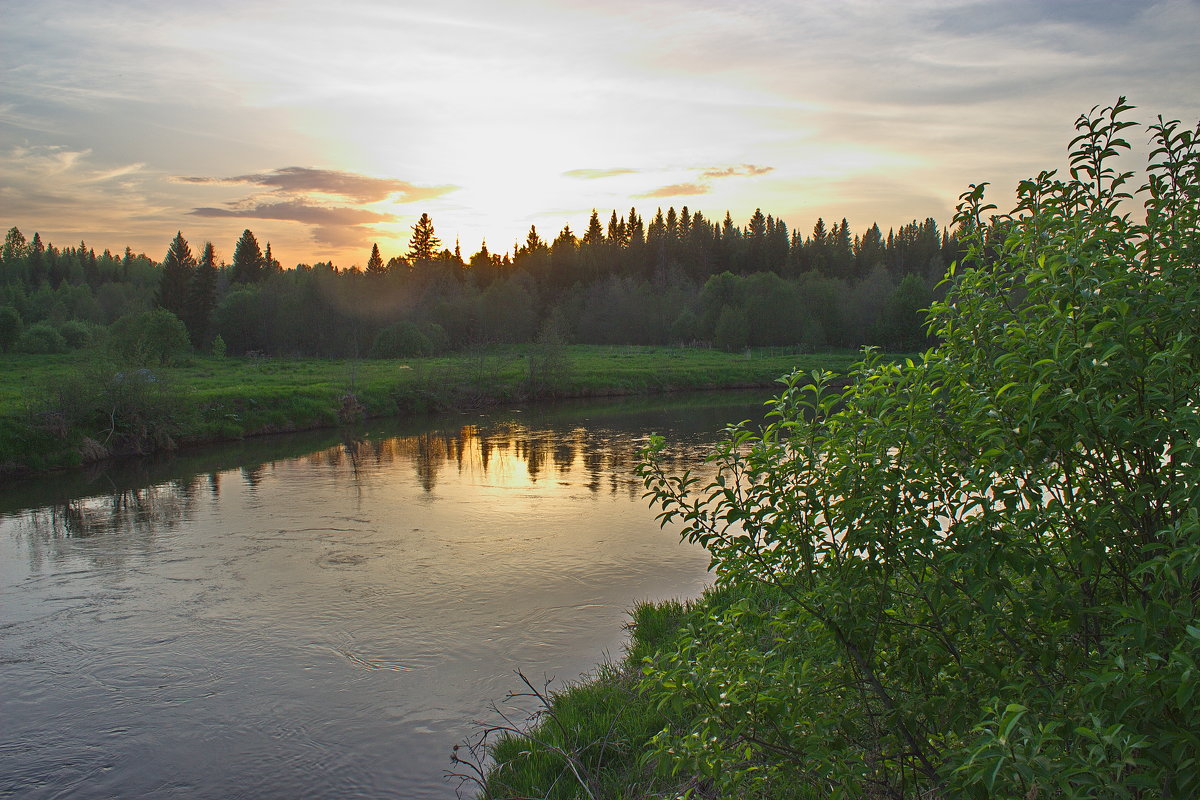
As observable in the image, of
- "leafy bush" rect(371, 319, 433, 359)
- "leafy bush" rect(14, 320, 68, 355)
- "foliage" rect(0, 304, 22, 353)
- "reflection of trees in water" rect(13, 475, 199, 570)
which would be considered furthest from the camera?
"leafy bush" rect(371, 319, 433, 359)

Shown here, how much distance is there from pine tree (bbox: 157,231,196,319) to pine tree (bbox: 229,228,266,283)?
61.9ft

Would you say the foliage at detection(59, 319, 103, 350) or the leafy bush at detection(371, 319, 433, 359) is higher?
the foliage at detection(59, 319, 103, 350)

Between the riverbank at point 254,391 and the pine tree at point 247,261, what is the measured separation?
3797 centimetres

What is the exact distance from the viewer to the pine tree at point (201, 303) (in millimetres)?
70812

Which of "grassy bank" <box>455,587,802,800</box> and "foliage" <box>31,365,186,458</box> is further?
"foliage" <box>31,365,186,458</box>

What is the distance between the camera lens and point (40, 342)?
181 ft

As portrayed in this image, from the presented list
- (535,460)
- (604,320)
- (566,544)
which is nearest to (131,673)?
(566,544)

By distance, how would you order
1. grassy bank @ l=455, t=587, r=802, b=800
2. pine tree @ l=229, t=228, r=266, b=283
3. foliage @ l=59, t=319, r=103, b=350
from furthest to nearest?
pine tree @ l=229, t=228, r=266, b=283
foliage @ l=59, t=319, r=103, b=350
grassy bank @ l=455, t=587, r=802, b=800

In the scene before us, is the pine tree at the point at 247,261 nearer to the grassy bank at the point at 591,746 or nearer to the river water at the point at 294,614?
the river water at the point at 294,614

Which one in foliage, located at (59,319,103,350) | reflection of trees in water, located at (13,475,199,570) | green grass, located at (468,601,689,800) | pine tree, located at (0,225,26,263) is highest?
pine tree, located at (0,225,26,263)

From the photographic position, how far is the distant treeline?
68.3 m

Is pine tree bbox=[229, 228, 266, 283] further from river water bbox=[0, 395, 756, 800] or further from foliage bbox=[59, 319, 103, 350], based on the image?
river water bbox=[0, 395, 756, 800]

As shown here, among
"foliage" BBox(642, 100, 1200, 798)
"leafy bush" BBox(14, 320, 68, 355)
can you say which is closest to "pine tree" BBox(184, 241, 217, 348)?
"leafy bush" BBox(14, 320, 68, 355)

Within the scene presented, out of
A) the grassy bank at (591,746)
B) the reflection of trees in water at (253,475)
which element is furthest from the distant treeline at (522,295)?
the grassy bank at (591,746)
